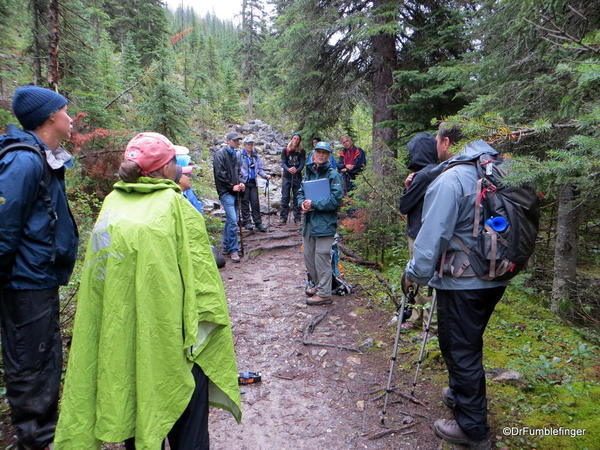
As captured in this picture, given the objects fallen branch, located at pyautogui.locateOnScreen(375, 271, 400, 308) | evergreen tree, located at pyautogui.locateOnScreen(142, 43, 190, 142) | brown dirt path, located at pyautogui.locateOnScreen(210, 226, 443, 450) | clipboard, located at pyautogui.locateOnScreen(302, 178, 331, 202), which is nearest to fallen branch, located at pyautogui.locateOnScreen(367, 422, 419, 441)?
brown dirt path, located at pyautogui.locateOnScreen(210, 226, 443, 450)

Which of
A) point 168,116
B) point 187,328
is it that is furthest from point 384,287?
point 168,116

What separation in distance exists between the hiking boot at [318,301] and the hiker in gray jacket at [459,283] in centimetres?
352

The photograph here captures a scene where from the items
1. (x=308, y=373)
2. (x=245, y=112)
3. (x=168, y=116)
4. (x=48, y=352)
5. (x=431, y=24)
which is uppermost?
(x=245, y=112)

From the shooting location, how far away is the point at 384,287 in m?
7.00

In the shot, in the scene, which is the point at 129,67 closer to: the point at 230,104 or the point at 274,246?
the point at 274,246

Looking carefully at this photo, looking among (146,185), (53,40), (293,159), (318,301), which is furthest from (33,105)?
(293,159)

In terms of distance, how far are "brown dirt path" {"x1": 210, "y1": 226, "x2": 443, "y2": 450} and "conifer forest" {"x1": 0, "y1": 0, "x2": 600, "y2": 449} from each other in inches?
4.6

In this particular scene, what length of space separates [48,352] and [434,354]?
4050 millimetres

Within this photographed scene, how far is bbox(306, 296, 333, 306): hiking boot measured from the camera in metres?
6.46

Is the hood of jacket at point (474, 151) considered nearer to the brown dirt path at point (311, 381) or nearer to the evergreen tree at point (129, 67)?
the brown dirt path at point (311, 381)

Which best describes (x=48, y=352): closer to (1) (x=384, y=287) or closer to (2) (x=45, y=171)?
(2) (x=45, y=171)

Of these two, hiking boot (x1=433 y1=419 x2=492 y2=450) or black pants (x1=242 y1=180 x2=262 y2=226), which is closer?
hiking boot (x1=433 y1=419 x2=492 y2=450)

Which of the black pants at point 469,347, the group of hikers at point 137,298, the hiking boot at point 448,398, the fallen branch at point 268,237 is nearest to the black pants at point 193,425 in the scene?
the group of hikers at point 137,298

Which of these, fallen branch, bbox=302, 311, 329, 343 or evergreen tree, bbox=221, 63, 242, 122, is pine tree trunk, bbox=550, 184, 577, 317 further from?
evergreen tree, bbox=221, 63, 242, 122
